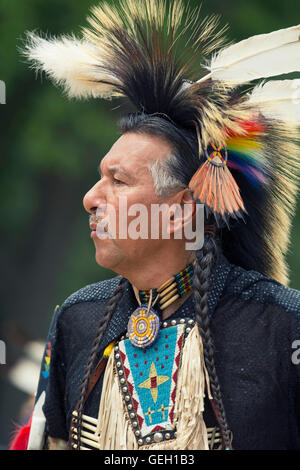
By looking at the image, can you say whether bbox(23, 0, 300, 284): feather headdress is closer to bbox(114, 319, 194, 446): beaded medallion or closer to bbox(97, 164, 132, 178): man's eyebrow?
bbox(97, 164, 132, 178): man's eyebrow

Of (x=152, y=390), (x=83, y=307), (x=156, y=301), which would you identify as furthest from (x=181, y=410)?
(x=83, y=307)

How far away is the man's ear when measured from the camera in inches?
121

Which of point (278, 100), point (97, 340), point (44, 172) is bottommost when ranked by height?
point (97, 340)

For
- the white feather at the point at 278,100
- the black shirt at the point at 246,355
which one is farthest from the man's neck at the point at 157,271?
the white feather at the point at 278,100

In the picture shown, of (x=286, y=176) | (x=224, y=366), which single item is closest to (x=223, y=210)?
(x=286, y=176)

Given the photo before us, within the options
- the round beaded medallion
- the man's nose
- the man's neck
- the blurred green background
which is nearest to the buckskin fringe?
the round beaded medallion

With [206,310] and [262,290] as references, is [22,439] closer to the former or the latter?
[206,310]

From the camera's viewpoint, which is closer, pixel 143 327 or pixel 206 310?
pixel 206 310

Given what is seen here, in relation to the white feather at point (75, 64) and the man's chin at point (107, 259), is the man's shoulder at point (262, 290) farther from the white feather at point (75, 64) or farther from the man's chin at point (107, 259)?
the white feather at point (75, 64)

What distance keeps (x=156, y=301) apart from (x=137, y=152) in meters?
0.56

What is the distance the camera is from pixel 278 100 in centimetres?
305

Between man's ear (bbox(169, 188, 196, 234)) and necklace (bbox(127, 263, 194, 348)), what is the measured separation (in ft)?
0.50

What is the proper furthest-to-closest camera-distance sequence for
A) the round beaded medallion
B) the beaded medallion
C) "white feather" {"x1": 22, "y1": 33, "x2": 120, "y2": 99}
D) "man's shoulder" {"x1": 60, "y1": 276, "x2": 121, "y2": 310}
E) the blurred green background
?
1. the blurred green background
2. "man's shoulder" {"x1": 60, "y1": 276, "x2": 121, "y2": 310}
3. "white feather" {"x1": 22, "y1": 33, "x2": 120, "y2": 99}
4. the round beaded medallion
5. the beaded medallion
